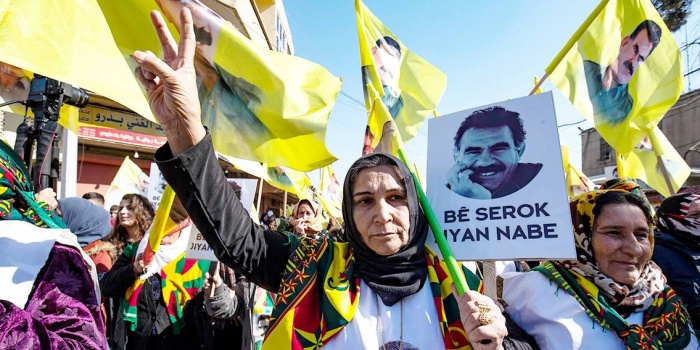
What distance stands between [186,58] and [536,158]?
123cm

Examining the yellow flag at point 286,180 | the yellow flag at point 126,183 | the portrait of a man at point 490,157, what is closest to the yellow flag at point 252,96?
the portrait of a man at point 490,157

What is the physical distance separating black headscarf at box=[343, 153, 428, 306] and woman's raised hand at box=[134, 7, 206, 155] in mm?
598

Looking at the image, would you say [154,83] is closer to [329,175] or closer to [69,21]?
[69,21]

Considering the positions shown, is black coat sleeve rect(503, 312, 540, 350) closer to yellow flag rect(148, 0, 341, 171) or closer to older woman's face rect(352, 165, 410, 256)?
older woman's face rect(352, 165, 410, 256)

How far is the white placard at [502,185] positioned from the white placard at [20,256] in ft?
4.27

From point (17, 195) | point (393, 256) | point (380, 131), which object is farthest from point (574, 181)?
point (17, 195)

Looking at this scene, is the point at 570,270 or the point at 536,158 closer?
the point at 536,158

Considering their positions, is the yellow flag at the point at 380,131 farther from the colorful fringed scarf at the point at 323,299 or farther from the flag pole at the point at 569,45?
the flag pole at the point at 569,45

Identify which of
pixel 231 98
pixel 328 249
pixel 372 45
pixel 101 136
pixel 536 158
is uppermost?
pixel 101 136

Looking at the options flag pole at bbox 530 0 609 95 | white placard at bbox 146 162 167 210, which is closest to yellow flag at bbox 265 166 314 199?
white placard at bbox 146 162 167 210

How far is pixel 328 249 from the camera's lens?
1.65 m

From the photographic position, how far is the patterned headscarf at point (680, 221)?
7.85 ft

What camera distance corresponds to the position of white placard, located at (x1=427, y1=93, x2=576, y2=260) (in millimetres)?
1457

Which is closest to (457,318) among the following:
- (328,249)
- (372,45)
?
(328,249)
